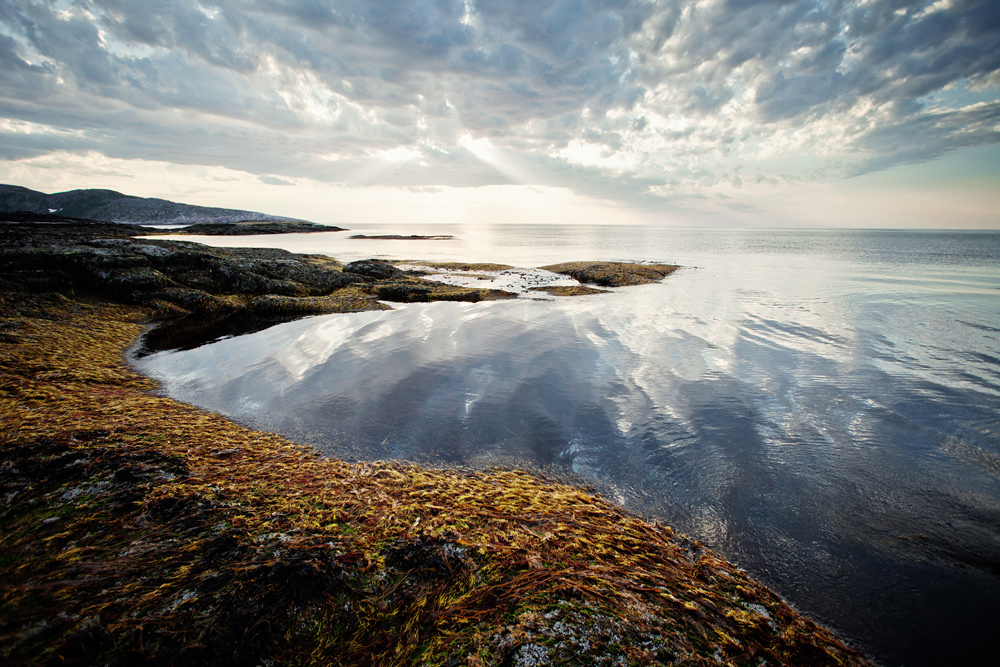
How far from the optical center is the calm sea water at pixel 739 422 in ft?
16.3

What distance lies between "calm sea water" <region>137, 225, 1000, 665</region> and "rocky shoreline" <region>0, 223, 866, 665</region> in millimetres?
892

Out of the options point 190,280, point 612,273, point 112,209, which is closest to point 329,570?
point 190,280

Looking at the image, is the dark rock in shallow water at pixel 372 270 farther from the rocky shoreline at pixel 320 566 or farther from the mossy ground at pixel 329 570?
the mossy ground at pixel 329 570

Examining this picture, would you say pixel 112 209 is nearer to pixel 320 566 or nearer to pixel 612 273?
pixel 612 273

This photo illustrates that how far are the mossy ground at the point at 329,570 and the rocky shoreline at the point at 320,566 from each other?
0.06 ft

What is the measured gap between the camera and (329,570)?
4004 mm

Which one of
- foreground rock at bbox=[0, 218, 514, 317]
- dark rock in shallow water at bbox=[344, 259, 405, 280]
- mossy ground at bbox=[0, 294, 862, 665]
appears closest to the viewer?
mossy ground at bbox=[0, 294, 862, 665]

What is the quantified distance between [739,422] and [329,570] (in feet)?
29.6

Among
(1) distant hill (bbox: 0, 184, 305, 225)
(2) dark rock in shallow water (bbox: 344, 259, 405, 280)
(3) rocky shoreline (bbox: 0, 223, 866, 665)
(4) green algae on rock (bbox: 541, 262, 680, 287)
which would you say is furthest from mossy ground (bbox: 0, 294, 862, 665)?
(1) distant hill (bbox: 0, 184, 305, 225)

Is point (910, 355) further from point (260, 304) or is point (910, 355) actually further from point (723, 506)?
point (260, 304)

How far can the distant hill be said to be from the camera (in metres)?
173

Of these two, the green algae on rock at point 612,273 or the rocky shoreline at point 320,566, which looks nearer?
the rocky shoreline at point 320,566

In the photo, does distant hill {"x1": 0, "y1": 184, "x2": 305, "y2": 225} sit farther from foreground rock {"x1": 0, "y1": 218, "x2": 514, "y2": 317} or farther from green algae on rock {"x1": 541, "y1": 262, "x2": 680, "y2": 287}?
green algae on rock {"x1": 541, "y1": 262, "x2": 680, "y2": 287}

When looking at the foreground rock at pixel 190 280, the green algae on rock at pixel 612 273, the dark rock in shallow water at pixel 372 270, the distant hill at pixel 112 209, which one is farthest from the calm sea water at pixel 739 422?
the distant hill at pixel 112 209
